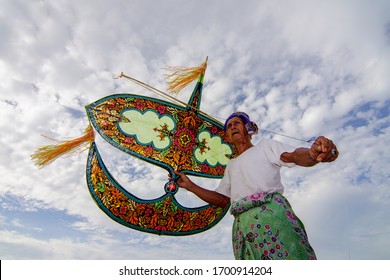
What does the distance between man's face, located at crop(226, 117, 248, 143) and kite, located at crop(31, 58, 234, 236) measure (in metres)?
0.55

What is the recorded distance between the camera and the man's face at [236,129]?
2709 millimetres

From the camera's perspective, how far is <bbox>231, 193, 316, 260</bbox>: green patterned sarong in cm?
201

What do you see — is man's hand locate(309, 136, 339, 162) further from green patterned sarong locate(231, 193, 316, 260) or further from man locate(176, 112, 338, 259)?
green patterned sarong locate(231, 193, 316, 260)

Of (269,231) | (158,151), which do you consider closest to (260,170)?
(269,231)

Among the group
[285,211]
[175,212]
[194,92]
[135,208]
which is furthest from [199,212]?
[194,92]

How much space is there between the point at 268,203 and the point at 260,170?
27 centimetres

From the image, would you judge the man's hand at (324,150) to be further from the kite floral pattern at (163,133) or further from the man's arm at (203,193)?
the kite floral pattern at (163,133)

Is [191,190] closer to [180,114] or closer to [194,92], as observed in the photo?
[180,114]

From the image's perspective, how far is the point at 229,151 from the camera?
3344 millimetres

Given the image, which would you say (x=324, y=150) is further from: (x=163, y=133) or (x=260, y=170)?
(x=163, y=133)

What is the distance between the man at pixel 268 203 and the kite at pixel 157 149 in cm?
61

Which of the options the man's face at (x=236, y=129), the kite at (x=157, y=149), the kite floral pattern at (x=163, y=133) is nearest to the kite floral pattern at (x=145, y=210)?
the kite at (x=157, y=149)

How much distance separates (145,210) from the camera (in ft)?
9.16

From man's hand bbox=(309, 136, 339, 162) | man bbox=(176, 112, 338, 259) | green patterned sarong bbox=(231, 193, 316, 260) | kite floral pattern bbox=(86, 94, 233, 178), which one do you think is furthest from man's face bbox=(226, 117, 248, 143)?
man's hand bbox=(309, 136, 339, 162)
